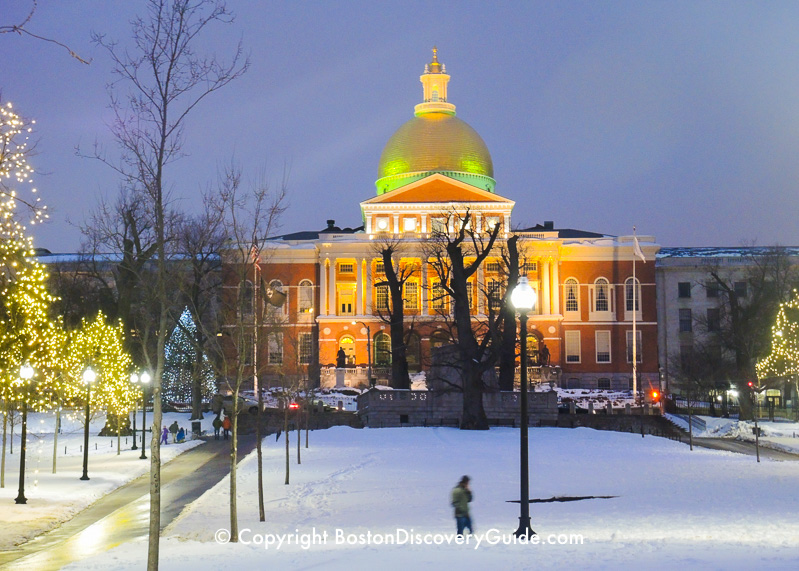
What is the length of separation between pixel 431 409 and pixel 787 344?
1794 cm

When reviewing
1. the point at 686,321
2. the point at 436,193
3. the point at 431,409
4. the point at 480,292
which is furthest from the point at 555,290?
the point at 431,409

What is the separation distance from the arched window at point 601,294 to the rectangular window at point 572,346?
340cm

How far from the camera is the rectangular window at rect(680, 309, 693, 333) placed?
330 feet

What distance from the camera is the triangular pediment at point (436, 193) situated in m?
93.6

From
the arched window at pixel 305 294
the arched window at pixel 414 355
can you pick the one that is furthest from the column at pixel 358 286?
the arched window at pixel 414 355

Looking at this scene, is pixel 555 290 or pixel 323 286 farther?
pixel 323 286

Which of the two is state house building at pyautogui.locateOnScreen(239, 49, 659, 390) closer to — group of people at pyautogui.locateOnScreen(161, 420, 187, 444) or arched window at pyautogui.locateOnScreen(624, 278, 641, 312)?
arched window at pyautogui.locateOnScreen(624, 278, 641, 312)

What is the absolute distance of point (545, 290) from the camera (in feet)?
309

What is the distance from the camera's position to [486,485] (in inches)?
1057

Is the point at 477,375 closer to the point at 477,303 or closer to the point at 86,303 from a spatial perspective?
the point at 86,303

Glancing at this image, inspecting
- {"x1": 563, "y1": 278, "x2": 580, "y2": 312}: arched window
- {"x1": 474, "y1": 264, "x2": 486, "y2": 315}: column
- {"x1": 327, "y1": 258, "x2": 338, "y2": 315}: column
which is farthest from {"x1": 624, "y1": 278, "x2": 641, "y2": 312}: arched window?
{"x1": 327, "y1": 258, "x2": 338, "y2": 315}: column

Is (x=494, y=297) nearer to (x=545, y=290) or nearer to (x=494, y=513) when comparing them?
(x=545, y=290)

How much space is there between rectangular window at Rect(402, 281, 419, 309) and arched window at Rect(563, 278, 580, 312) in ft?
47.3

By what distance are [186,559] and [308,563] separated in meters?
2.44
